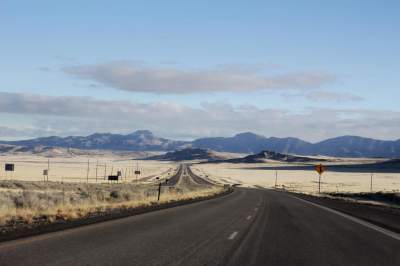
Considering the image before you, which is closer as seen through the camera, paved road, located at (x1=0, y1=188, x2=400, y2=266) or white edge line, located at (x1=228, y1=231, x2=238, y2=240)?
paved road, located at (x1=0, y1=188, x2=400, y2=266)

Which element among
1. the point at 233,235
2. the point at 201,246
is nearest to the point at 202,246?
the point at 201,246

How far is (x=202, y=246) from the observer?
1438cm

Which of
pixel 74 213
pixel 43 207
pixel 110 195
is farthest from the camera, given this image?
pixel 110 195

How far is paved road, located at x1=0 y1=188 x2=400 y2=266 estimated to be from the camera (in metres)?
11.8

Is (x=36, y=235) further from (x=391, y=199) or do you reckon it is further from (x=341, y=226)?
(x=391, y=199)

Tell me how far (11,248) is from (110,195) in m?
28.1

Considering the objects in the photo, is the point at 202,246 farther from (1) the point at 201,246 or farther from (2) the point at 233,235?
(2) the point at 233,235

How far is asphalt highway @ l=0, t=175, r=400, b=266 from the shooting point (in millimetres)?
11820

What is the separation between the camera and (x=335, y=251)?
14094mm

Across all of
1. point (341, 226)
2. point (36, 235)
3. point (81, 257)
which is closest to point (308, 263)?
point (81, 257)

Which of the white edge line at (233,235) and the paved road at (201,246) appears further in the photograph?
the white edge line at (233,235)

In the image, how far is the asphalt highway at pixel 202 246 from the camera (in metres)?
11.8

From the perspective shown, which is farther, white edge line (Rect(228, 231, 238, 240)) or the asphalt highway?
white edge line (Rect(228, 231, 238, 240))

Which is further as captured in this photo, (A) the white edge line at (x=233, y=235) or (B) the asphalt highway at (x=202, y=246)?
(A) the white edge line at (x=233, y=235)
